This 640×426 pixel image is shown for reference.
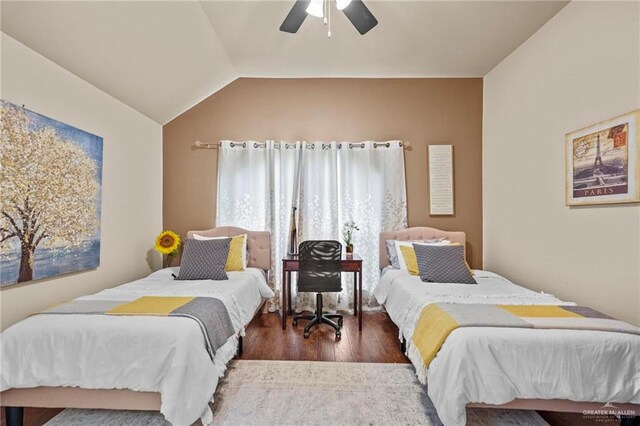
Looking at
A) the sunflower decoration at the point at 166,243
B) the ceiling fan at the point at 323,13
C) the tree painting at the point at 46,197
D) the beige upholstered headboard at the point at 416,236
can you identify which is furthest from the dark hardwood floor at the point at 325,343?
the ceiling fan at the point at 323,13

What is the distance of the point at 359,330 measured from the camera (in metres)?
3.41

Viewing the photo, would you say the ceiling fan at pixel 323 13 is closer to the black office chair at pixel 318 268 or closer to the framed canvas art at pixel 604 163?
the framed canvas art at pixel 604 163

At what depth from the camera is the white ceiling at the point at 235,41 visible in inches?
92.2

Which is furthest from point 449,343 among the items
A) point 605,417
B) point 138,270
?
point 138,270

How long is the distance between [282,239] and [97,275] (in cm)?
195

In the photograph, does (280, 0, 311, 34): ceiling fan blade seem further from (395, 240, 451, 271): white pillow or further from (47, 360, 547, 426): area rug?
(47, 360, 547, 426): area rug

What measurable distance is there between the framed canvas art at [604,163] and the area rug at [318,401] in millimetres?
1615

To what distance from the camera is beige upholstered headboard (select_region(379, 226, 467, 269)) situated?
156 inches

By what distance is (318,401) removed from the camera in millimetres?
2152

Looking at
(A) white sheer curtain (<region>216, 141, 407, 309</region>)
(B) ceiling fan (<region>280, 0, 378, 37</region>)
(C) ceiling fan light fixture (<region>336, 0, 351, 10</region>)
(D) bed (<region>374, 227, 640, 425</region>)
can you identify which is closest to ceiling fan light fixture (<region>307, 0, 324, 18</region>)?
(B) ceiling fan (<region>280, 0, 378, 37</region>)

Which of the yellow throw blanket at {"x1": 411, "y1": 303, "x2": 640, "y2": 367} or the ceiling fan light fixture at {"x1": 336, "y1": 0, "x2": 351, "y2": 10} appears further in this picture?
the ceiling fan light fixture at {"x1": 336, "y1": 0, "x2": 351, "y2": 10}

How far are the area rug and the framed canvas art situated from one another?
1.62 meters

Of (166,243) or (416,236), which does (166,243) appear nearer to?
(166,243)

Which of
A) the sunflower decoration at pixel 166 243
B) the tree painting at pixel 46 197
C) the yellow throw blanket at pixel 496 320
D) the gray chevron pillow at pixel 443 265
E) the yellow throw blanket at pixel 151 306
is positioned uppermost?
the tree painting at pixel 46 197
